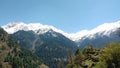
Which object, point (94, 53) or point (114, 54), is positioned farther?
point (94, 53)

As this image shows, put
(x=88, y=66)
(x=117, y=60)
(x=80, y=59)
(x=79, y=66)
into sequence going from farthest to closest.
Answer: (x=80, y=59), (x=79, y=66), (x=88, y=66), (x=117, y=60)

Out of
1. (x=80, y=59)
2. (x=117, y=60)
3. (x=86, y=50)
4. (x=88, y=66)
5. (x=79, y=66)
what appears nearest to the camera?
(x=117, y=60)

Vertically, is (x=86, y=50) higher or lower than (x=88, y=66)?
higher

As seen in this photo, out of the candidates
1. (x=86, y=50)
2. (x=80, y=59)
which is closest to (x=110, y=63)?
(x=80, y=59)

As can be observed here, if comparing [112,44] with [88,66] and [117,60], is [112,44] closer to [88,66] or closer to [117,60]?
[117,60]

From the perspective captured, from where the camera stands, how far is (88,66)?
403 feet

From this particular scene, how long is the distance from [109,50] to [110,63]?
14.2 feet

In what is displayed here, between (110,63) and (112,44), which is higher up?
(112,44)

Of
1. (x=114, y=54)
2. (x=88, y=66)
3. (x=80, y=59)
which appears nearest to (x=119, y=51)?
(x=114, y=54)

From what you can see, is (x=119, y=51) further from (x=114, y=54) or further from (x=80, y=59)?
(x=80, y=59)

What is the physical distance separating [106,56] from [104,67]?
12.1 feet

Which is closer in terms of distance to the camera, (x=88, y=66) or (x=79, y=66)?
(x=88, y=66)

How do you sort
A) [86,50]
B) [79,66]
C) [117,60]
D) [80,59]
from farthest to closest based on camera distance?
[86,50], [80,59], [79,66], [117,60]

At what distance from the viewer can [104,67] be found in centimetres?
9000
